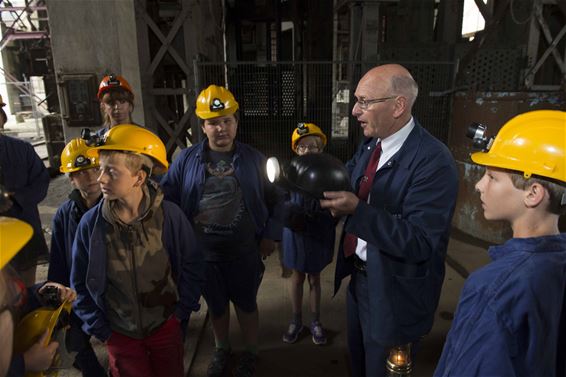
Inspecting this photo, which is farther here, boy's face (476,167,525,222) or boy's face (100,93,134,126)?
boy's face (100,93,134,126)

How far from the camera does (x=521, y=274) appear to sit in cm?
123

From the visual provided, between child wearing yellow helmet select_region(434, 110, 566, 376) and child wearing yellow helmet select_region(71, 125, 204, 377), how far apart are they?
151 cm

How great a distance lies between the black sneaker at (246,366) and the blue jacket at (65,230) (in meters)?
1.55

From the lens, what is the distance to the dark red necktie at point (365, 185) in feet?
7.27

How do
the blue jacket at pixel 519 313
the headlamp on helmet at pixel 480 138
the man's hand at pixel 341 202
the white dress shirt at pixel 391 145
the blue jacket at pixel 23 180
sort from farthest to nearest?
1. the blue jacket at pixel 23 180
2. the white dress shirt at pixel 391 145
3. the man's hand at pixel 341 202
4. the headlamp on helmet at pixel 480 138
5. the blue jacket at pixel 519 313

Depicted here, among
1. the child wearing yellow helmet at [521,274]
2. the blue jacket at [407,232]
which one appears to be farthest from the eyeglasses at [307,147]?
the child wearing yellow helmet at [521,274]

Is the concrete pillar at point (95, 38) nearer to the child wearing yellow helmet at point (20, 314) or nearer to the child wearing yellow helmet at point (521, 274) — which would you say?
the child wearing yellow helmet at point (20, 314)

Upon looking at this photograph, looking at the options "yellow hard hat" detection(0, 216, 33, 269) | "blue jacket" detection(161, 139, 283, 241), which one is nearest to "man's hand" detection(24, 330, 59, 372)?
"yellow hard hat" detection(0, 216, 33, 269)

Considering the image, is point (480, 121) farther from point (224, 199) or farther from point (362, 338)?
point (224, 199)

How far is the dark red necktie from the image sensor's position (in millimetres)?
2215

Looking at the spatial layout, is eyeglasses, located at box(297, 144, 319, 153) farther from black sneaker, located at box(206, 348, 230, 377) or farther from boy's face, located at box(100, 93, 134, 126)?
black sneaker, located at box(206, 348, 230, 377)

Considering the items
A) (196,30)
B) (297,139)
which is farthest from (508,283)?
(196,30)

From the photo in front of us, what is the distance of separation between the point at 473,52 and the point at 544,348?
6132 millimetres

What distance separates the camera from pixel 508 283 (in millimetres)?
1237
